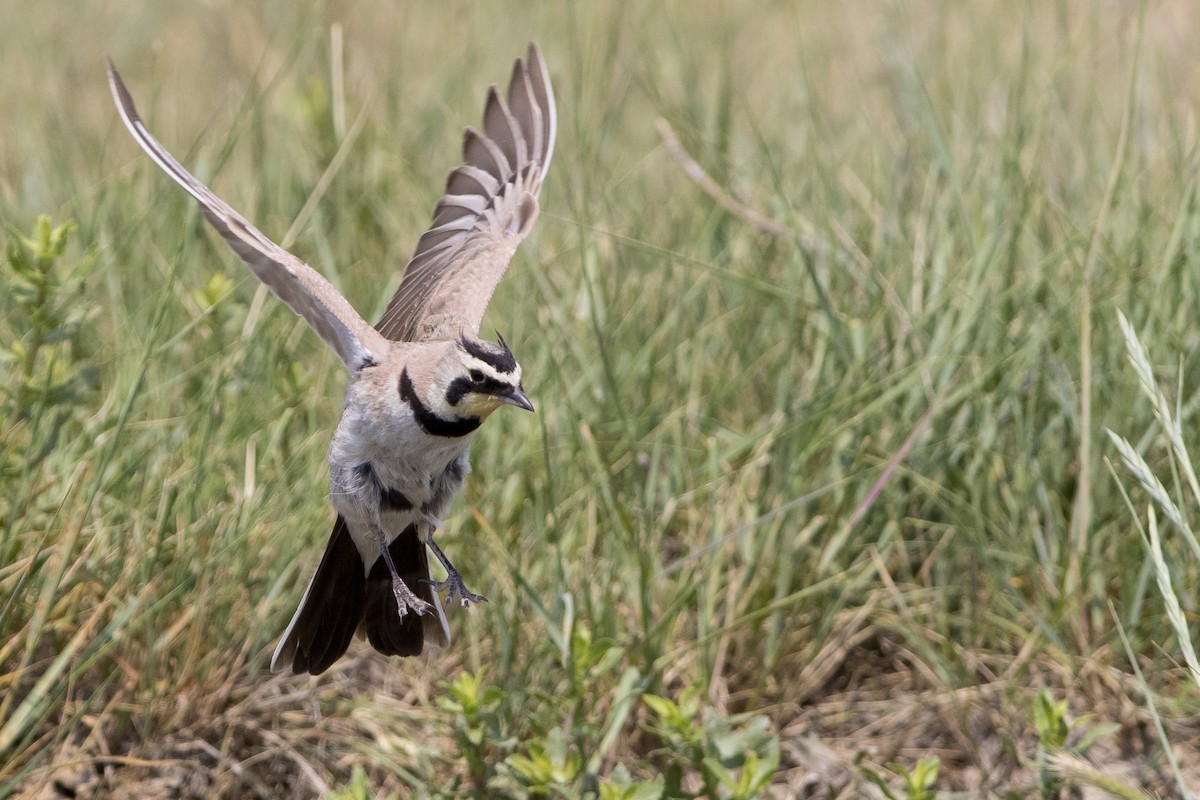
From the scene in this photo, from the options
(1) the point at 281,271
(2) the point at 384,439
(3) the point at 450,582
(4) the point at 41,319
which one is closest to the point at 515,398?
(2) the point at 384,439

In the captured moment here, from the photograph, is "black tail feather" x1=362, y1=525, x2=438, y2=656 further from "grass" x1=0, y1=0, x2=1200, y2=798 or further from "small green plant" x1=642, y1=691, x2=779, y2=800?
"small green plant" x1=642, y1=691, x2=779, y2=800

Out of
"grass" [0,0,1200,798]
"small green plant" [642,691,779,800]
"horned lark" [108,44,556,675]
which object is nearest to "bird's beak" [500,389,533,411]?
"horned lark" [108,44,556,675]

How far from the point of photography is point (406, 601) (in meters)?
4.09

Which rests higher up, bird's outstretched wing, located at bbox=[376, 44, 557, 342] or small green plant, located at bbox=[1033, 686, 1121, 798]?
bird's outstretched wing, located at bbox=[376, 44, 557, 342]

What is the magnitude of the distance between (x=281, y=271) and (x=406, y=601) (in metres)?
0.93

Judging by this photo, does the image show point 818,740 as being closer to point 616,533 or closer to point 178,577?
point 616,533

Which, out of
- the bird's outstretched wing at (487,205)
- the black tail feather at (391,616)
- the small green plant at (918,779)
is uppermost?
the bird's outstretched wing at (487,205)

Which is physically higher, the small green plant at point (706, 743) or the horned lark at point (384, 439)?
the horned lark at point (384, 439)

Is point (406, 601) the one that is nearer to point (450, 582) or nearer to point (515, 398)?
point (450, 582)

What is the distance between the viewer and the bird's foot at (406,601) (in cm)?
405

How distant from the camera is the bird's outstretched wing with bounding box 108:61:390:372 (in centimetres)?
396

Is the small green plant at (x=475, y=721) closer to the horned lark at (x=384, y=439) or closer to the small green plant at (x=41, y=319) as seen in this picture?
the horned lark at (x=384, y=439)

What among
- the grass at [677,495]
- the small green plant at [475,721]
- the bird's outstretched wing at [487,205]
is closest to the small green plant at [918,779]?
the grass at [677,495]

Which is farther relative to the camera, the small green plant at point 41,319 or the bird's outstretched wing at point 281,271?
the small green plant at point 41,319
